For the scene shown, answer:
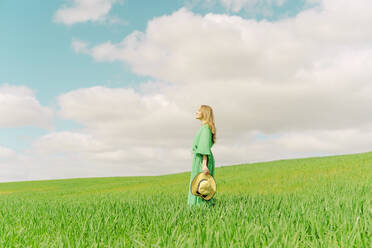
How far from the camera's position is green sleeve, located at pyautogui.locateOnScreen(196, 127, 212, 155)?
23.7 ft

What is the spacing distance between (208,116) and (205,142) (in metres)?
0.60

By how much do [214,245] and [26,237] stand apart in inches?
124

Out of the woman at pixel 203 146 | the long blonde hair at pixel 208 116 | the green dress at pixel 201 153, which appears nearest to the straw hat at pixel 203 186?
the woman at pixel 203 146

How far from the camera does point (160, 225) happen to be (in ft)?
14.8

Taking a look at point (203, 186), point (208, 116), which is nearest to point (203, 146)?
A: point (208, 116)

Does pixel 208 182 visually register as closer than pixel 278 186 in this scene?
Yes

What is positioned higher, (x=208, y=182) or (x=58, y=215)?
(x=208, y=182)


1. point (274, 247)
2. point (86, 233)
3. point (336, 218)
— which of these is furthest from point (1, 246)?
point (336, 218)

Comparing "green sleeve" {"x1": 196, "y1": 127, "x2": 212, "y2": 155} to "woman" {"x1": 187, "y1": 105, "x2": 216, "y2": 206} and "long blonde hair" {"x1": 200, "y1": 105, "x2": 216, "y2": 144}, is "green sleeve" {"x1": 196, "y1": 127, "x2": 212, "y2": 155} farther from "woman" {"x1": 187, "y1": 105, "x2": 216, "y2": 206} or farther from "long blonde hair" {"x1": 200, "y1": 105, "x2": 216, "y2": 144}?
"long blonde hair" {"x1": 200, "y1": 105, "x2": 216, "y2": 144}

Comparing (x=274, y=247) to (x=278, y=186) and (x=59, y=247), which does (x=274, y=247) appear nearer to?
(x=59, y=247)

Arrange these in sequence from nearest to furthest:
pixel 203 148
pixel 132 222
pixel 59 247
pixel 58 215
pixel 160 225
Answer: pixel 59 247, pixel 160 225, pixel 132 222, pixel 58 215, pixel 203 148

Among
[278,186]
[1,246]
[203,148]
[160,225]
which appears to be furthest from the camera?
[278,186]

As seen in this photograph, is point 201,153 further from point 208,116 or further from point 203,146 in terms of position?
point 208,116

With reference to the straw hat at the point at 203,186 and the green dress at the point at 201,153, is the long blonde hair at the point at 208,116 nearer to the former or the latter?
the green dress at the point at 201,153
